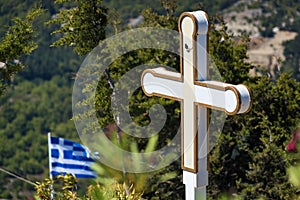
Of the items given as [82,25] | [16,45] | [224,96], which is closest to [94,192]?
[224,96]

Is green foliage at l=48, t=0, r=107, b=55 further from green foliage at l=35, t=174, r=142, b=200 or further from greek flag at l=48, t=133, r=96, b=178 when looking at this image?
green foliage at l=35, t=174, r=142, b=200

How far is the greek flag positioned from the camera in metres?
Answer: 12.4

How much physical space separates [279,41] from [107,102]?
83806 mm

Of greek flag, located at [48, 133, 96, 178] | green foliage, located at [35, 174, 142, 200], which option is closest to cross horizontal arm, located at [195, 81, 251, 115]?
green foliage, located at [35, 174, 142, 200]

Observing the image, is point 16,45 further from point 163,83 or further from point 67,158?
point 163,83

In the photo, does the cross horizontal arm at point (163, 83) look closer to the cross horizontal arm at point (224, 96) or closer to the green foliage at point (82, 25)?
the cross horizontal arm at point (224, 96)

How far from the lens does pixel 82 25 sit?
1099 centimetres

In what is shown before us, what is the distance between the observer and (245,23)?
319 ft

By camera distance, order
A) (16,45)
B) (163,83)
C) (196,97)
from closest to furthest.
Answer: (196,97) → (163,83) → (16,45)

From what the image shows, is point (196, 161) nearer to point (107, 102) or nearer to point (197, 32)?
point (197, 32)

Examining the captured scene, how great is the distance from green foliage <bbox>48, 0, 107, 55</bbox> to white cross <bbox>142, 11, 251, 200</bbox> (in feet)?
17.3

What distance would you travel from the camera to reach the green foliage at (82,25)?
10.9 m

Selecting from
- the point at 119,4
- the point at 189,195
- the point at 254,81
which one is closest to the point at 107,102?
the point at 254,81

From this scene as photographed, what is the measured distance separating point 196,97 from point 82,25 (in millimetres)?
5608
